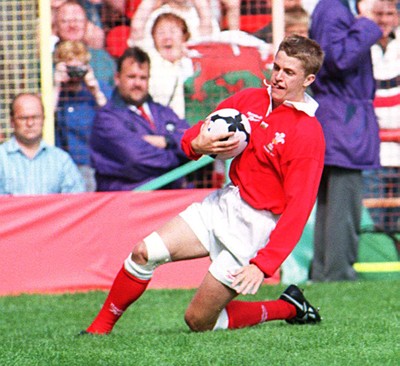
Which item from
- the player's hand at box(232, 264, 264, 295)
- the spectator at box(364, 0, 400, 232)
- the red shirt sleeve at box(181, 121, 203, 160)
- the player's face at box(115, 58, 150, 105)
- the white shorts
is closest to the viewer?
the player's hand at box(232, 264, 264, 295)

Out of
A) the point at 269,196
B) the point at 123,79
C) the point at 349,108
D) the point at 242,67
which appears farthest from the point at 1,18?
the point at 269,196

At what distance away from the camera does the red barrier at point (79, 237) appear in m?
8.95

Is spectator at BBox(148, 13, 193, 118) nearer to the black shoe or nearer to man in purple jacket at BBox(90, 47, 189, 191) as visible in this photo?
man in purple jacket at BBox(90, 47, 189, 191)

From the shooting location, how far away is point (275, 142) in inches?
242

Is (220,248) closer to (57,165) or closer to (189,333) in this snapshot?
(189,333)

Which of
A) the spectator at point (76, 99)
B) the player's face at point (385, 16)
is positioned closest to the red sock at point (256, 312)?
the spectator at point (76, 99)

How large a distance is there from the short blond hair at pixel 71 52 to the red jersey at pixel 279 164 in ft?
11.6

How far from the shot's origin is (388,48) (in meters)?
9.95

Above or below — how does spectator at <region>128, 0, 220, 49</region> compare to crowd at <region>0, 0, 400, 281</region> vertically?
above

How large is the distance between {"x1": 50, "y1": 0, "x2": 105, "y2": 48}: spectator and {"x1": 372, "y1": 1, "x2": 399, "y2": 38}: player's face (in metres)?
2.31

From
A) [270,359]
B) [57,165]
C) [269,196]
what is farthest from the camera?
[57,165]

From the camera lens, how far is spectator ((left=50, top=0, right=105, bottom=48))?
973 centimetres

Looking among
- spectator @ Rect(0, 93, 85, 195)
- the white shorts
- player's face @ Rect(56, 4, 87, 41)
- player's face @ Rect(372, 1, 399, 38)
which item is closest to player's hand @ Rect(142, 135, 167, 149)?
spectator @ Rect(0, 93, 85, 195)

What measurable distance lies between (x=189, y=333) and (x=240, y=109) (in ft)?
4.16
